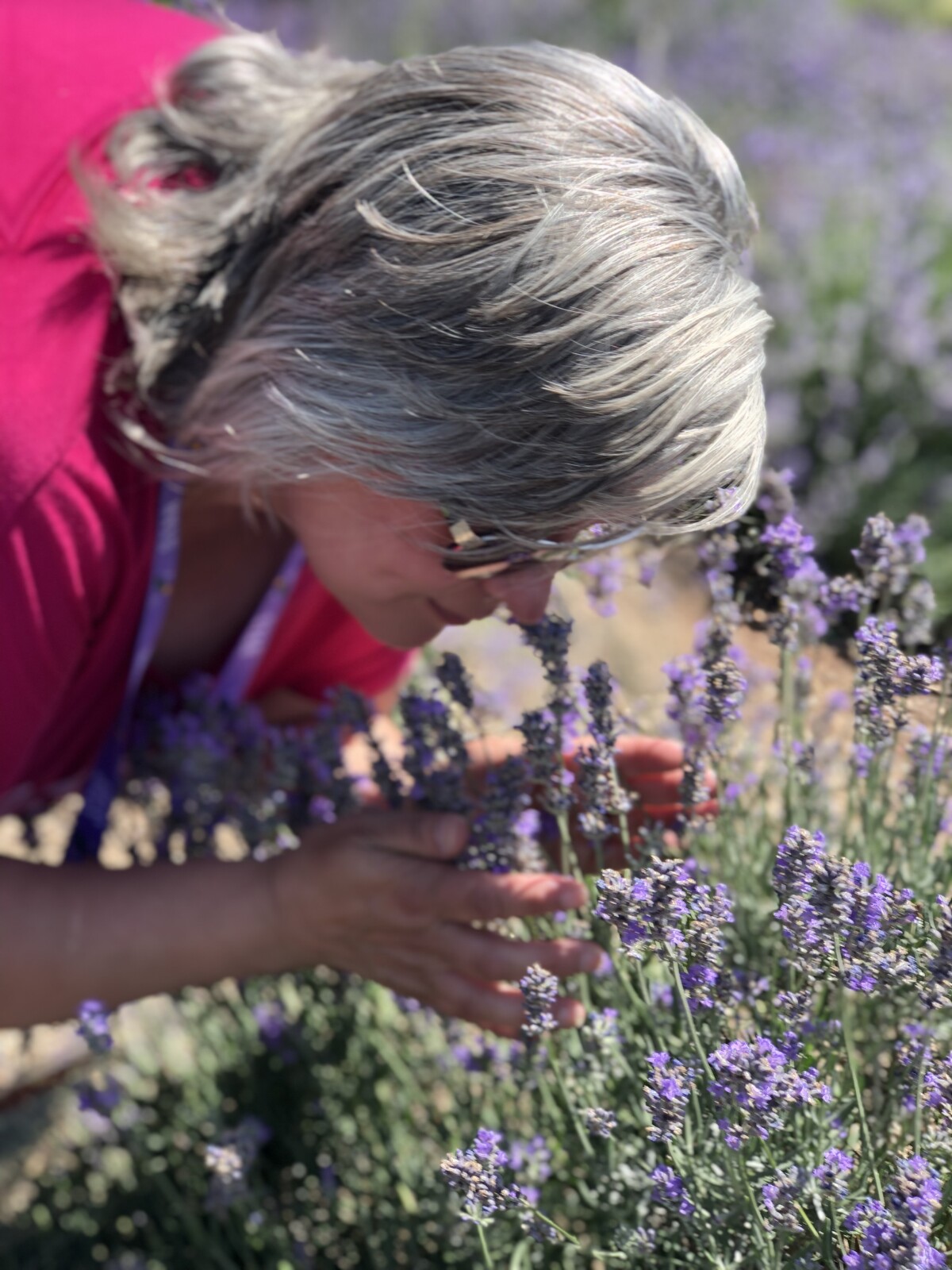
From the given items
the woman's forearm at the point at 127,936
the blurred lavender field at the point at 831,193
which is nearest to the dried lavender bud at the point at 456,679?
the woman's forearm at the point at 127,936

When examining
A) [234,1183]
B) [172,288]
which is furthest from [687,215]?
[234,1183]

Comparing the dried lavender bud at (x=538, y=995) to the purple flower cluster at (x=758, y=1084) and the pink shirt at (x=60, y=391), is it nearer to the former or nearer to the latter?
the purple flower cluster at (x=758, y=1084)

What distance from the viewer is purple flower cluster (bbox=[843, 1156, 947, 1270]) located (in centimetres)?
87

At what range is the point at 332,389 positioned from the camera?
1.32 metres

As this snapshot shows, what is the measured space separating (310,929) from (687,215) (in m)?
0.94

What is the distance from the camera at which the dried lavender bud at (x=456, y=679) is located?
140 centimetres

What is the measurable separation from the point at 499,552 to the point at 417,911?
1.51ft

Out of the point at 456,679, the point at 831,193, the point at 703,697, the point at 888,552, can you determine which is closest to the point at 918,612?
the point at 888,552

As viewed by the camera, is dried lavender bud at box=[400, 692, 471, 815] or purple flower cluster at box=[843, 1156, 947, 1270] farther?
dried lavender bud at box=[400, 692, 471, 815]

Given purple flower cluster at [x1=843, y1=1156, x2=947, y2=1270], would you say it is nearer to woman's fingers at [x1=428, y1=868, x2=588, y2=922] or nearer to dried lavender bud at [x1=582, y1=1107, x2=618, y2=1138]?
dried lavender bud at [x1=582, y1=1107, x2=618, y2=1138]

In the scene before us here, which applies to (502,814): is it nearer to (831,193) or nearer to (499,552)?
(499,552)

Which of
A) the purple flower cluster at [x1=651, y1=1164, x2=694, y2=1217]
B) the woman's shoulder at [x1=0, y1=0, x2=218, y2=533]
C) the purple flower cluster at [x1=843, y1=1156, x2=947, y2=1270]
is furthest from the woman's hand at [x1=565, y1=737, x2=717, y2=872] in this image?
the woman's shoulder at [x1=0, y1=0, x2=218, y2=533]

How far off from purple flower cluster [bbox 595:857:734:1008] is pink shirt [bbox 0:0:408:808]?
0.82 metres

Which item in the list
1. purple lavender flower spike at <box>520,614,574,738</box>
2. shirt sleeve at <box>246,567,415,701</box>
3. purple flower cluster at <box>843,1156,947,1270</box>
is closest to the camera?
purple flower cluster at <box>843,1156,947,1270</box>
